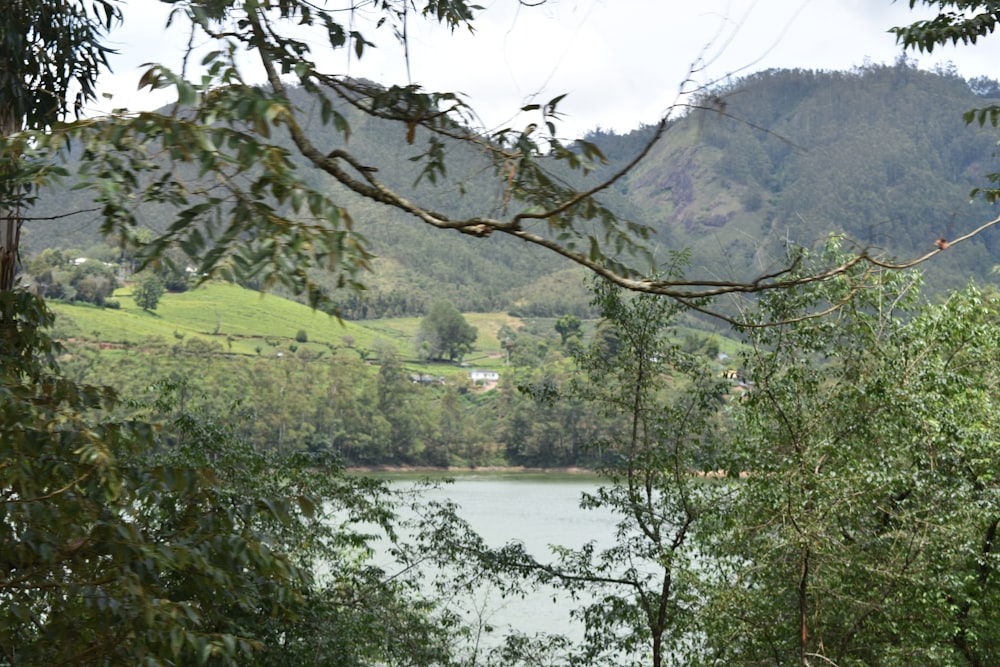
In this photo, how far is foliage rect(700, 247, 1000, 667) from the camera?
17.7 ft

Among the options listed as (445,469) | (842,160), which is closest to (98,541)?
(445,469)

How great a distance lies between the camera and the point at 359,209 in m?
4.65

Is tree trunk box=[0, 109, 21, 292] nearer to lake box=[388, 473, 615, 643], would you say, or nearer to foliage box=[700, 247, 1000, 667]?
foliage box=[700, 247, 1000, 667]

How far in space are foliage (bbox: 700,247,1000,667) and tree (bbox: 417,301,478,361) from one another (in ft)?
193

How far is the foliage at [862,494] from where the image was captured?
539 cm

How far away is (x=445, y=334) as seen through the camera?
66.6 metres

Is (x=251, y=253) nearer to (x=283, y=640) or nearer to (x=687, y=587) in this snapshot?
(x=283, y=640)

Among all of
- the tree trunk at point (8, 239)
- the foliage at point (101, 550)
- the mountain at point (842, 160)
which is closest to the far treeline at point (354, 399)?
the tree trunk at point (8, 239)

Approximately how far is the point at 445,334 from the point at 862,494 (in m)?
61.5

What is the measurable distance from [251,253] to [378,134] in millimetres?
77163

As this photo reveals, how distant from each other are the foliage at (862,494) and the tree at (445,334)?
58889 millimetres

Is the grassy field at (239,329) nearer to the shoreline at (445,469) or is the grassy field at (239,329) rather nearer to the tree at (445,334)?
the tree at (445,334)

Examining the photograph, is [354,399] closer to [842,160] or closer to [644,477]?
[644,477]

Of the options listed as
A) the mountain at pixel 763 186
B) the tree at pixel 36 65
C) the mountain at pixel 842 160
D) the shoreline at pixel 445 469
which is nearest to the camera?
the tree at pixel 36 65
